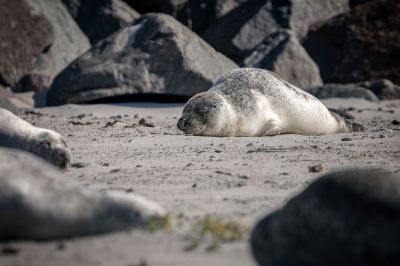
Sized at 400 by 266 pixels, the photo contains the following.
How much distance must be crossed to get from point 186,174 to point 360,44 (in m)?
12.0

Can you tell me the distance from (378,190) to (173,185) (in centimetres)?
175

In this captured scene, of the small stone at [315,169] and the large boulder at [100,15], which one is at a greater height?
the small stone at [315,169]

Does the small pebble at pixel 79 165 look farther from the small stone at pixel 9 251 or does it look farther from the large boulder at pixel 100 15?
the large boulder at pixel 100 15

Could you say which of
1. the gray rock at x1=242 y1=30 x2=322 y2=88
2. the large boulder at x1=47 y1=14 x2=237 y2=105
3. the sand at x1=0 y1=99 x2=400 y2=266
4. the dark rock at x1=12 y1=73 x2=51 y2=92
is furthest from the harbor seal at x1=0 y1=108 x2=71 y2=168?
the dark rock at x1=12 y1=73 x2=51 y2=92

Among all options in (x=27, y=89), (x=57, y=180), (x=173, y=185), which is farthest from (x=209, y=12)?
(x=57, y=180)

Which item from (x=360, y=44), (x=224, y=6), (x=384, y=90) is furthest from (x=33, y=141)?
(x=224, y=6)

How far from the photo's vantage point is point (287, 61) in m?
13.0

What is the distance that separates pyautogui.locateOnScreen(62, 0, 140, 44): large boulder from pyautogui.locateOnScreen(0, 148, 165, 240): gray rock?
14.3 metres

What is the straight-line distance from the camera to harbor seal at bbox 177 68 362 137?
22.3 ft

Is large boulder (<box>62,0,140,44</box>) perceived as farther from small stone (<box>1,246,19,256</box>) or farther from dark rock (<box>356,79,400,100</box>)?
small stone (<box>1,246,19,256</box>)

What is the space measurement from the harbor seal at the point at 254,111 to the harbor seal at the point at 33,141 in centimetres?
236

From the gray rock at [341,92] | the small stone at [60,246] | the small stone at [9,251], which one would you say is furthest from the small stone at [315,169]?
the gray rock at [341,92]

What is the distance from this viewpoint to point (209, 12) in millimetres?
18062

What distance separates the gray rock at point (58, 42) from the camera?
579 inches
